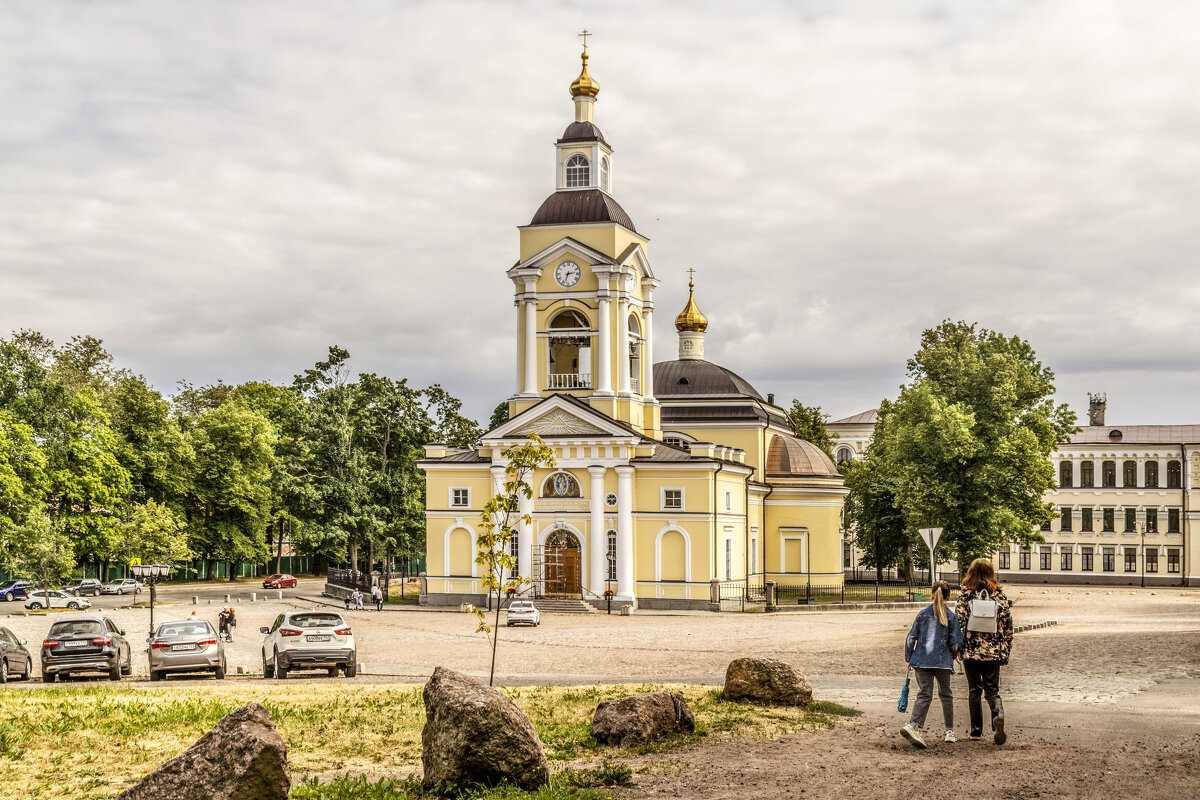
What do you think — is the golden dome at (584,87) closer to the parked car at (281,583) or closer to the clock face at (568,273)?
the clock face at (568,273)

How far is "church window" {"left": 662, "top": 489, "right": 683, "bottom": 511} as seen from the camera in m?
52.6

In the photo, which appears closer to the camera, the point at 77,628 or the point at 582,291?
the point at 77,628

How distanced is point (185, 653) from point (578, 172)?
3825cm

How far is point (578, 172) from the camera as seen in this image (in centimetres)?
5875

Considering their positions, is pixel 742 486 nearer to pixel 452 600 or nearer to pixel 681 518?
pixel 681 518

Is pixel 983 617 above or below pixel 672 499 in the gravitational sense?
above

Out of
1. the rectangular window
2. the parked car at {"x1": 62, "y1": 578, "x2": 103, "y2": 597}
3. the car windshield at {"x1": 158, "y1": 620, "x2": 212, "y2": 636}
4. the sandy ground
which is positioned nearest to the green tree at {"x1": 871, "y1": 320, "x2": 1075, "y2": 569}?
the sandy ground

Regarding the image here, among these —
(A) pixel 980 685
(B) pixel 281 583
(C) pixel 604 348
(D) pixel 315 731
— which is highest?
(C) pixel 604 348

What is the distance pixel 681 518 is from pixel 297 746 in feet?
128

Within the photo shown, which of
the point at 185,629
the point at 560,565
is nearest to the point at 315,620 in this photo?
the point at 185,629

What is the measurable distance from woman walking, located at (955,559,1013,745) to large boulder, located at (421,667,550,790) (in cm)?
526

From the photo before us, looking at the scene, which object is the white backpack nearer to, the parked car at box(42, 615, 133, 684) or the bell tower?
the parked car at box(42, 615, 133, 684)

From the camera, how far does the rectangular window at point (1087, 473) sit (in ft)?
269

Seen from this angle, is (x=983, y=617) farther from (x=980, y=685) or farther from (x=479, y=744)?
(x=479, y=744)
